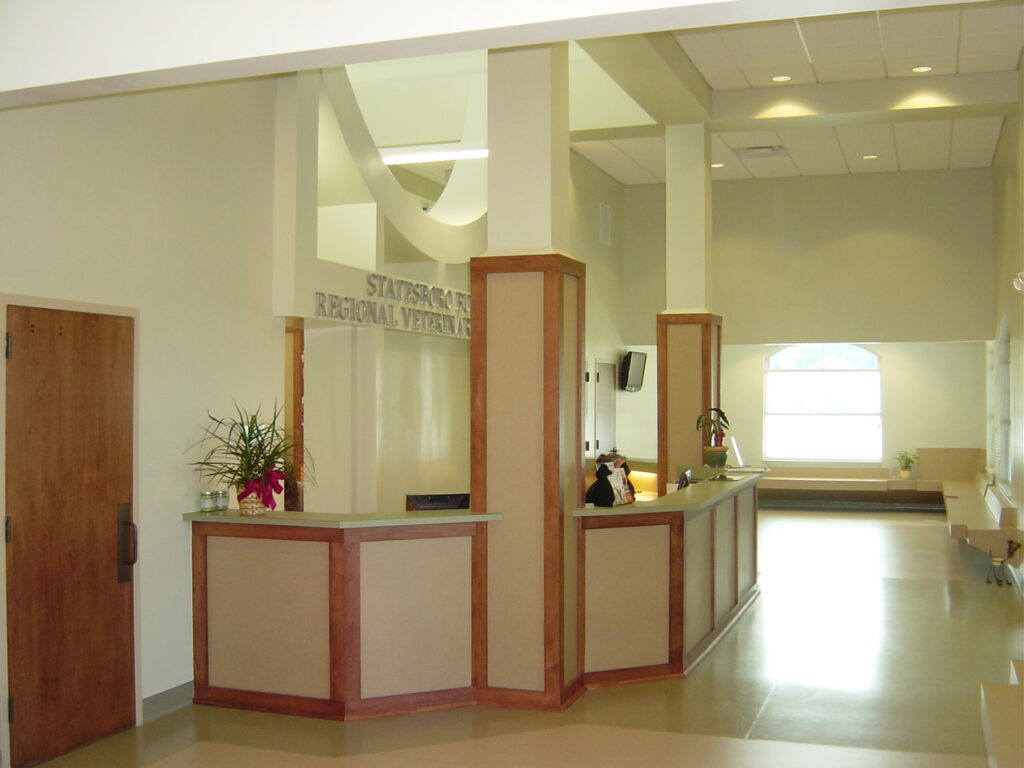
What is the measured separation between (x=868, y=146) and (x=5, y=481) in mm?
10615

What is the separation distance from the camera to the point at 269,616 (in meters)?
5.73

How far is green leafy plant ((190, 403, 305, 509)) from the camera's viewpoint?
591 centimetres

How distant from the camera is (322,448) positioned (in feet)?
27.0

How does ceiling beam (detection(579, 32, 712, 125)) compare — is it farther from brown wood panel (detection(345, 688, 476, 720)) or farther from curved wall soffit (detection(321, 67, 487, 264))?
brown wood panel (detection(345, 688, 476, 720))

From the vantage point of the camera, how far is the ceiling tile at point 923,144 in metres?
11.4

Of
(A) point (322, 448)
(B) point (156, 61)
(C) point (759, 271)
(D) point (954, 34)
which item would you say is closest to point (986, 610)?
(D) point (954, 34)

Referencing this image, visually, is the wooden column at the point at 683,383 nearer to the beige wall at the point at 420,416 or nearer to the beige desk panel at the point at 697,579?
the beige wall at the point at 420,416

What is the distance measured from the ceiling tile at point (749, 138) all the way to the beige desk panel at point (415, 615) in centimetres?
738

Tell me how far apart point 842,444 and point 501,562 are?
12.1 metres

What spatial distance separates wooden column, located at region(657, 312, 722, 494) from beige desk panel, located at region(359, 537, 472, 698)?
433 centimetres

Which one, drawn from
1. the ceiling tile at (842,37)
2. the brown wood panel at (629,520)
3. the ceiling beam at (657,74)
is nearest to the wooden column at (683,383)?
the ceiling beam at (657,74)

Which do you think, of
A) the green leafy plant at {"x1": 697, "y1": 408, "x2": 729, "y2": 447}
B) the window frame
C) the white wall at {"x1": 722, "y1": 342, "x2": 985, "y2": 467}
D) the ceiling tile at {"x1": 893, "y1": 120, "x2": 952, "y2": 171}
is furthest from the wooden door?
the white wall at {"x1": 722, "y1": 342, "x2": 985, "y2": 467}

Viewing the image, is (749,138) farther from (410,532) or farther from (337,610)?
(337,610)

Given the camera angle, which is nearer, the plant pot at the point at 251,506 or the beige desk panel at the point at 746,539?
the plant pot at the point at 251,506
